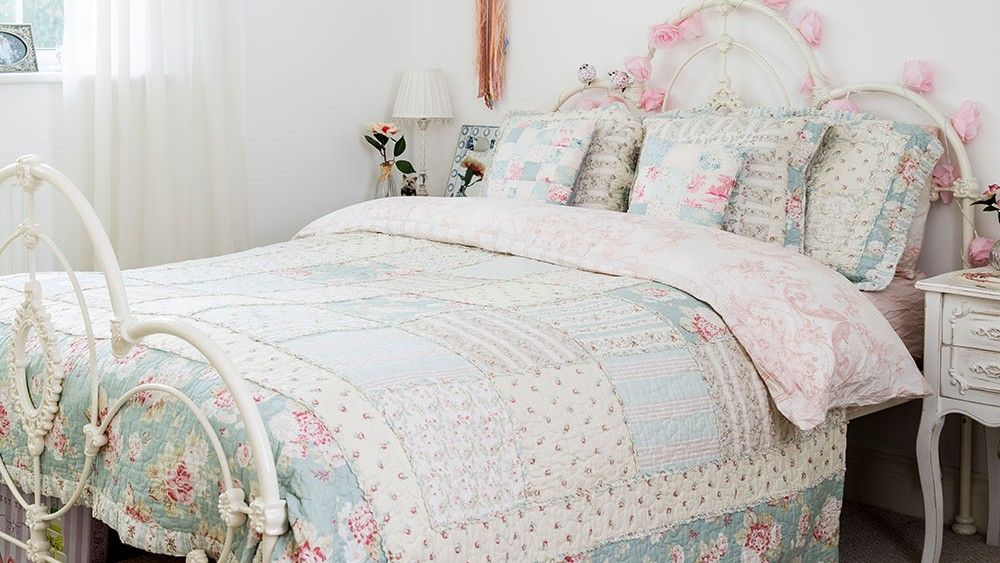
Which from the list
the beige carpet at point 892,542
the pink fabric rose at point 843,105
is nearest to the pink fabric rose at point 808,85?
the pink fabric rose at point 843,105

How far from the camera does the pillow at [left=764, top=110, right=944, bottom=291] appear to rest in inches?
103

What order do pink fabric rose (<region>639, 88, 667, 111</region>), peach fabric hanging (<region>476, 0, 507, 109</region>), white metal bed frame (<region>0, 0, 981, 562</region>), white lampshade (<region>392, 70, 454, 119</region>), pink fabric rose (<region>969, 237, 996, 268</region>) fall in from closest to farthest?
white metal bed frame (<region>0, 0, 981, 562</region>) < pink fabric rose (<region>969, 237, 996, 268</region>) < pink fabric rose (<region>639, 88, 667, 111</region>) < peach fabric hanging (<region>476, 0, 507, 109</region>) < white lampshade (<region>392, 70, 454, 119</region>)

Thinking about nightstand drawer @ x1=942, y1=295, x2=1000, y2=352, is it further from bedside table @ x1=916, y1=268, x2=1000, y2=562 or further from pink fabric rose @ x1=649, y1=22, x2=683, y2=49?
pink fabric rose @ x1=649, y1=22, x2=683, y2=49

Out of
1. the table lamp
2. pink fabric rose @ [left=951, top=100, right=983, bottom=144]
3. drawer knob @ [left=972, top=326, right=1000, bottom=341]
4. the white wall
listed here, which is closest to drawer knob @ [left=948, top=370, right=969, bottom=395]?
drawer knob @ [left=972, top=326, right=1000, bottom=341]

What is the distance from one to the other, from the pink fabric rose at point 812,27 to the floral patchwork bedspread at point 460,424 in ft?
3.05

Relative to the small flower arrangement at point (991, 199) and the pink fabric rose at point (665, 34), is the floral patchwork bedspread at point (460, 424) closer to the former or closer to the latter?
the small flower arrangement at point (991, 199)

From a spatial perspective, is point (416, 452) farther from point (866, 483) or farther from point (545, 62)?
point (545, 62)

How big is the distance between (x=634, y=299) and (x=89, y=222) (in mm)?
1000

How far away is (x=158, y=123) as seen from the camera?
3525 mm

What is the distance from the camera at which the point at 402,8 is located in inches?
168

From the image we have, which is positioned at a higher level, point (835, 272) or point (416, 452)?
→ point (835, 272)

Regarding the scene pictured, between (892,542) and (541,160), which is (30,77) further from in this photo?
(892,542)

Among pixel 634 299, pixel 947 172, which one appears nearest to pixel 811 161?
pixel 947 172

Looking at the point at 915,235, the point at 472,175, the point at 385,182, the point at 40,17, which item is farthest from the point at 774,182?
the point at 40,17
